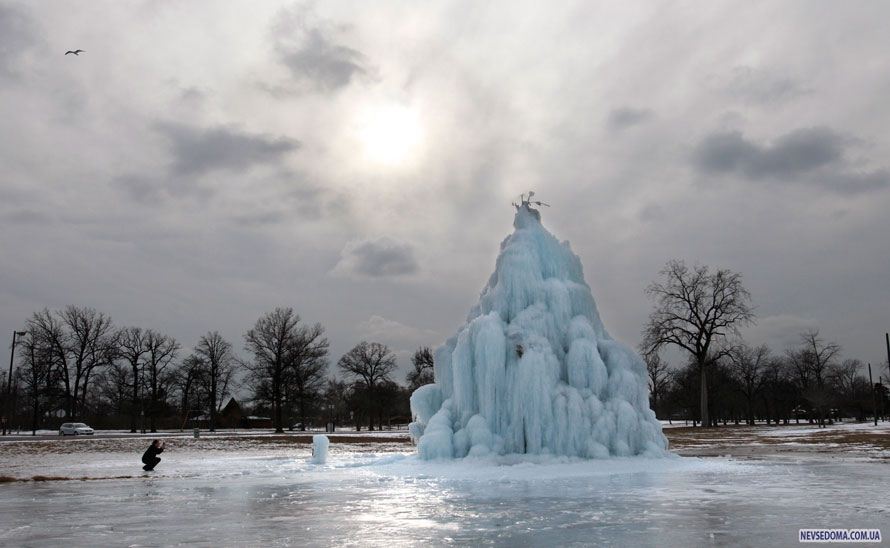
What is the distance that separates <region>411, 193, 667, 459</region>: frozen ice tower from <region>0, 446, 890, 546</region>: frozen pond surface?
1241mm

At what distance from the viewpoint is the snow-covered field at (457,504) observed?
31.3 feet

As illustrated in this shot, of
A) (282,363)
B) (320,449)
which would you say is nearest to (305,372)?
(282,363)

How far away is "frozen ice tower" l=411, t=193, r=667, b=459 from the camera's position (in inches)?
914

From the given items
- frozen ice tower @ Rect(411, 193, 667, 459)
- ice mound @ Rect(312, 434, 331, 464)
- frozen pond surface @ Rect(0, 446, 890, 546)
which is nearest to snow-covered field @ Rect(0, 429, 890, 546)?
frozen pond surface @ Rect(0, 446, 890, 546)

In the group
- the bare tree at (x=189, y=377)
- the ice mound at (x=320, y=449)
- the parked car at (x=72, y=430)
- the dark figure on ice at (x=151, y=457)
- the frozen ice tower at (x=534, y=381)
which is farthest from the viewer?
the bare tree at (x=189, y=377)

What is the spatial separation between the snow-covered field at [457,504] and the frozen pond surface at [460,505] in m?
0.03

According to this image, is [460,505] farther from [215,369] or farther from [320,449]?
[215,369]

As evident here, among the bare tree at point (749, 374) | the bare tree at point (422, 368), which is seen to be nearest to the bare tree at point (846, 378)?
the bare tree at point (749, 374)

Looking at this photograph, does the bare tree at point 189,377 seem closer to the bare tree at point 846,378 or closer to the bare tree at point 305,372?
the bare tree at point 305,372

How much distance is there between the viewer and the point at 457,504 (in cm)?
1324

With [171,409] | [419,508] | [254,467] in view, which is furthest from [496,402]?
[171,409]

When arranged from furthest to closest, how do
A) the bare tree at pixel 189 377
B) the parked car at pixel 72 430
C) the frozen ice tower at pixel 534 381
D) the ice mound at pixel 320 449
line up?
1. the bare tree at pixel 189 377
2. the parked car at pixel 72 430
3. the ice mound at pixel 320 449
4. the frozen ice tower at pixel 534 381

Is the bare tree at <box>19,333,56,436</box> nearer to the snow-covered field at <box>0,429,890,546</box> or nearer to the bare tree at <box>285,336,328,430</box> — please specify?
the bare tree at <box>285,336,328,430</box>

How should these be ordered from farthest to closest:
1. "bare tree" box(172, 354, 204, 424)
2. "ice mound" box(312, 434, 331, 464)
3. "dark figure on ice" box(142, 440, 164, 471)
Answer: "bare tree" box(172, 354, 204, 424) < "ice mound" box(312, 434, 331, 464) < "dark figure on ice" box(142, 440, 164, 471)
